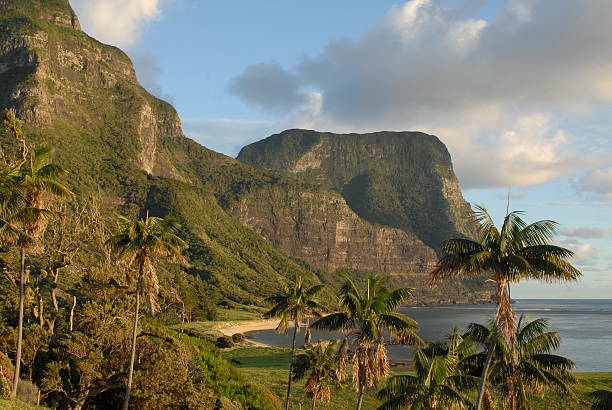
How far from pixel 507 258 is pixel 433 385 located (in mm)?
7464

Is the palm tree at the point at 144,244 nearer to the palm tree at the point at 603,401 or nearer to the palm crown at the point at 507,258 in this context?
the palm crown at the point at 507,258

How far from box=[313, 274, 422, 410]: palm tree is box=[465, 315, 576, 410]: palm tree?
3.44m

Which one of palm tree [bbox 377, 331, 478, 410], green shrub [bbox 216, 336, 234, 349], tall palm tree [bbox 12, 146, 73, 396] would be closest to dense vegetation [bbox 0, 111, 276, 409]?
tall palm tree [bbox 12, 146, 73, 396]

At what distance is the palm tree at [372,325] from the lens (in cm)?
2450

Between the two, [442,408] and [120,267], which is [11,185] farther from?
[442,408]

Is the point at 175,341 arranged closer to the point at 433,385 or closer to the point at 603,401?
the point at 433,385

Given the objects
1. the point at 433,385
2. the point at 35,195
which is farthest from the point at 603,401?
the point at 35,195

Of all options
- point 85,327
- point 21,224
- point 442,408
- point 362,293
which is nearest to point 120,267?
point 85,327

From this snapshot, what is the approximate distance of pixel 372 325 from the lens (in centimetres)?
2436

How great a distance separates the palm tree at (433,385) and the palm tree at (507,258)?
10.8ft

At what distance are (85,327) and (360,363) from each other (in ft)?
58.4

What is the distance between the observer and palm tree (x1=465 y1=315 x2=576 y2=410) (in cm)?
2206

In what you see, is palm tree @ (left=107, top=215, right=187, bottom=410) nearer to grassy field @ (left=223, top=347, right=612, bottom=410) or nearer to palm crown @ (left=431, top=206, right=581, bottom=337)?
palm crown @ (left=431, top=206, right=581, bottom=337)

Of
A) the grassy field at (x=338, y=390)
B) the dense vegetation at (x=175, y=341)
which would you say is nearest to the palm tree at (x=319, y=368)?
the dense vegetation at (x=175, y=341)
